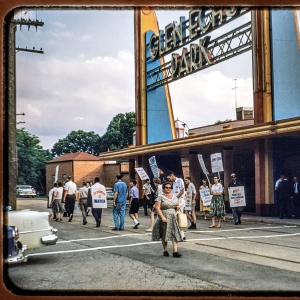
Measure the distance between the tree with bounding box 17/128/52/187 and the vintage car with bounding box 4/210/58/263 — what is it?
0.44 m

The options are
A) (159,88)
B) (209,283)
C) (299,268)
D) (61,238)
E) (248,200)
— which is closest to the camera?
(209,283)

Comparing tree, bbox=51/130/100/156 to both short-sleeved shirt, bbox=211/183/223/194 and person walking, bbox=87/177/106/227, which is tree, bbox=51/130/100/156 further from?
short-sleeved shirt, bbox=211/183/223/194

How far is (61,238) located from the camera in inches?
441

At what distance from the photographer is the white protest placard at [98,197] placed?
1250 cm

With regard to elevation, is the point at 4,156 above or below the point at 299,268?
above

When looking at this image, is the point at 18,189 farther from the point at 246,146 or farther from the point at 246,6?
the point at 246,146

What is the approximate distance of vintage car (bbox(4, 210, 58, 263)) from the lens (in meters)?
5.02

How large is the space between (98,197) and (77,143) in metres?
6.81

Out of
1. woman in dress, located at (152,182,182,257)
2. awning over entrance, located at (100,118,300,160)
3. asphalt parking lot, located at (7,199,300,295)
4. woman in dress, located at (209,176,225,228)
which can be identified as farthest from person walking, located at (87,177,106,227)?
woman in dress, located at (209,176,225,228)

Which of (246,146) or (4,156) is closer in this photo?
(4,156)

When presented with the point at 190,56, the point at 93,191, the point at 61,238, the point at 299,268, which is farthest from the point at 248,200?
the point at 299,268

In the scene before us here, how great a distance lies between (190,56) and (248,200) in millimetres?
6797

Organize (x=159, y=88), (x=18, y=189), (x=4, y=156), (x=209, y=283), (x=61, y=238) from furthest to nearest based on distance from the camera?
(x=159, y=88) < (x=61, y=238) < (x=209, y=283) < (x=18, y=189) < (x=4, y=156)

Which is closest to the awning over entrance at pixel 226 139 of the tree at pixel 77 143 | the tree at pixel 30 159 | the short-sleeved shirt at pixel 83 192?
the short-sleeved shirt at pixel 83 192
